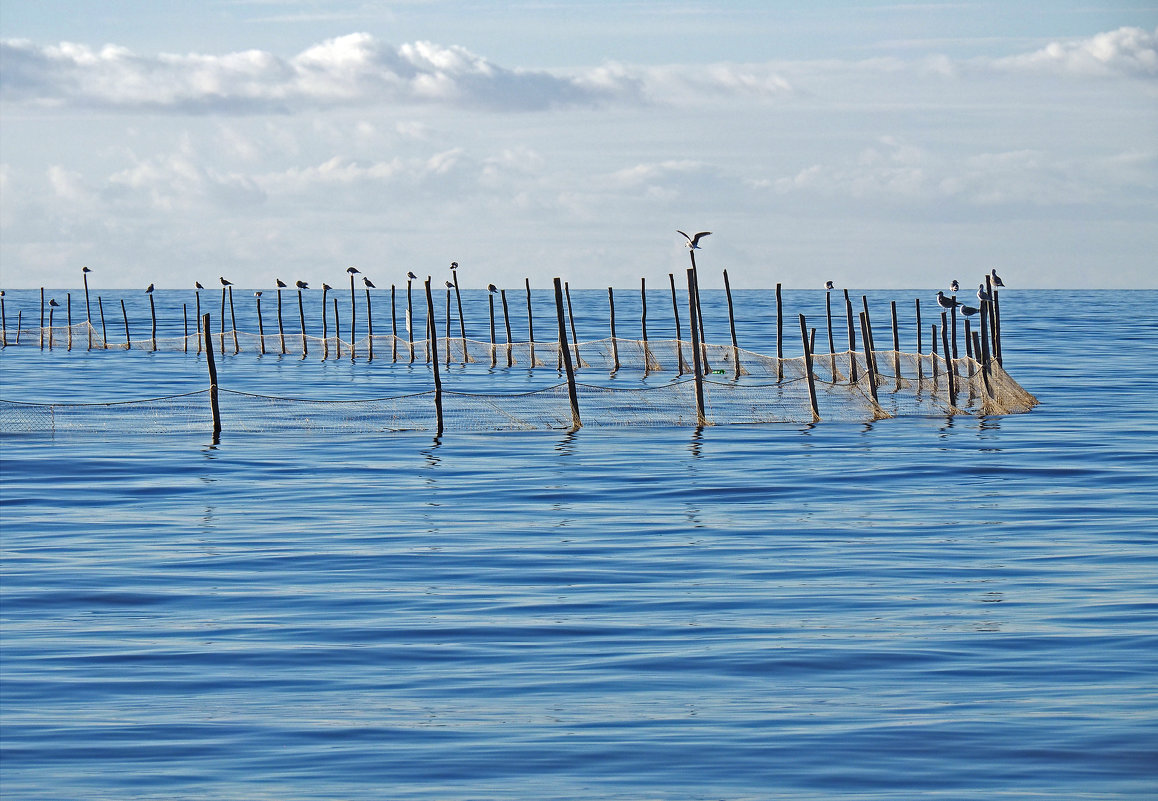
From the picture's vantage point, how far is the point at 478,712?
9.58 metres

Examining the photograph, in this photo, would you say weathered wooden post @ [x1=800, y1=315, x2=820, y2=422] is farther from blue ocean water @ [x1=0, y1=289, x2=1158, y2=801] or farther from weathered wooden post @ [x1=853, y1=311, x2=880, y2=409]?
blue ocean water @ [x1=0, y1=289, x2=1158, y2=801]

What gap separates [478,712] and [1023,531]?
32.0 ft

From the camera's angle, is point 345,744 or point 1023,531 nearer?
point 345,744

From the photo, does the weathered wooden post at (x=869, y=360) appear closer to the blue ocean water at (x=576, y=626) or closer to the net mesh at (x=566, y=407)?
the net mesh at (x=566, y=407)

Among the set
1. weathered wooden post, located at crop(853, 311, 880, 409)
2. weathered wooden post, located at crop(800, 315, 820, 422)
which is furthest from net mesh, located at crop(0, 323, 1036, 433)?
weathered wooden post, located at crop(800, 315, 820, 422)

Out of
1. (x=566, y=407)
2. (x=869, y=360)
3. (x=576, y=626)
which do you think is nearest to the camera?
(x=576, y=626)

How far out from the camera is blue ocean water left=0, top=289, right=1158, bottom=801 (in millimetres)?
8523

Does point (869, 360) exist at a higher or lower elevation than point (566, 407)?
higher

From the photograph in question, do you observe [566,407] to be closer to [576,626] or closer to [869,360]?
[869,360]

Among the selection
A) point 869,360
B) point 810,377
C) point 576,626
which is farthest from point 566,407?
point 576,626

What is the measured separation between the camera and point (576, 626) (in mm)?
12141

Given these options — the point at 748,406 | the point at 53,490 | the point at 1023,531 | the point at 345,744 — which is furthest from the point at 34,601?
the point at 748,406

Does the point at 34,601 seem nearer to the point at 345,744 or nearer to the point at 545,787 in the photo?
the point at 345,744

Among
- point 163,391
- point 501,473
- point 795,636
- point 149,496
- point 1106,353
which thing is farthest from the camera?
point 1106,353
